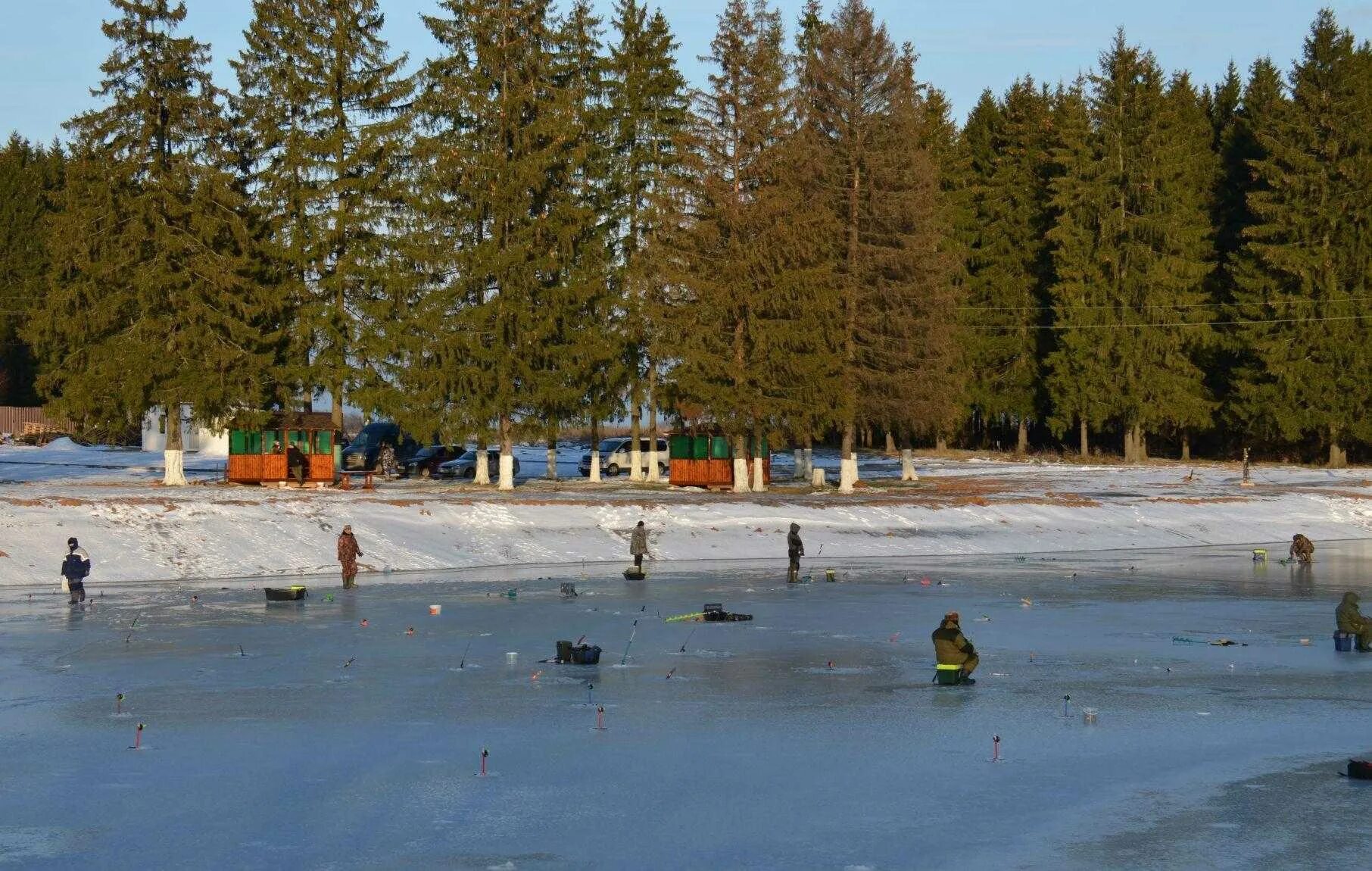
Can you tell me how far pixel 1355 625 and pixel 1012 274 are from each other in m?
72.4

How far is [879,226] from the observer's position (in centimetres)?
6506

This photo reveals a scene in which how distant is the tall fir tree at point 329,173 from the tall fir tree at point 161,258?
1599 mm

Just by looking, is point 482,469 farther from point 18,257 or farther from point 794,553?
point 18,257

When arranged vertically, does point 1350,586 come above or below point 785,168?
below

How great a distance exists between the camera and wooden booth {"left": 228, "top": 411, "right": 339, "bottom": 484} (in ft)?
191

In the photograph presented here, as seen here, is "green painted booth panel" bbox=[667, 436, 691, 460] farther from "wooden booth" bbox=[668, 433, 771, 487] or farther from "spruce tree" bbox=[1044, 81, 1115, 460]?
"spruce tree" bbox=[1044, 81, 1115, 460]

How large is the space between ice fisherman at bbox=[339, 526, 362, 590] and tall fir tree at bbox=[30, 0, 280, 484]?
990 inches

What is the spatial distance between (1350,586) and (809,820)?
25.4m

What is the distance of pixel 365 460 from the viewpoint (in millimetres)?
71312

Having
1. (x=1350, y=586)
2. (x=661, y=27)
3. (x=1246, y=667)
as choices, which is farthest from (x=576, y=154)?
(x=1246, y=667)

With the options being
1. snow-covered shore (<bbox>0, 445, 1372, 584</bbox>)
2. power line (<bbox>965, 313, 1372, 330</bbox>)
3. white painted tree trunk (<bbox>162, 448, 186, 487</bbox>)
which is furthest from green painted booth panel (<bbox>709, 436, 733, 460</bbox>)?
power line (<bbox>965, 313, 1372, 330</bbox>)

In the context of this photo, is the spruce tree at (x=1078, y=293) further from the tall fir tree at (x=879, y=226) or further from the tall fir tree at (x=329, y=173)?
the tall fir tree at (x=329, y=173)

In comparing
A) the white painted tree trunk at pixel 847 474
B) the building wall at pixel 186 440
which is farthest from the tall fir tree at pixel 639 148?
the building wall at pixel 186 440

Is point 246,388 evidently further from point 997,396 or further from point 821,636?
point 997,396
